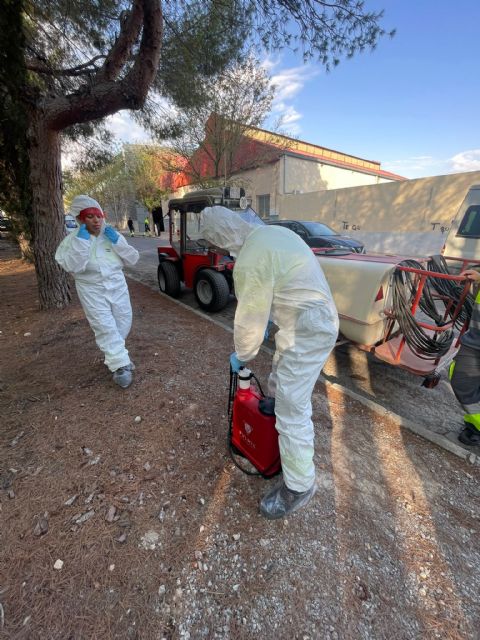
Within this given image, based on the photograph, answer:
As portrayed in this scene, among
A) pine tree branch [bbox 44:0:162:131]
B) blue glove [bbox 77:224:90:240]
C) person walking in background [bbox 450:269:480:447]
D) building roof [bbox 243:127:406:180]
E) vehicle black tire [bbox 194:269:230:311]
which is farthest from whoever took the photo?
building roof [bbox 243:127:406:180]

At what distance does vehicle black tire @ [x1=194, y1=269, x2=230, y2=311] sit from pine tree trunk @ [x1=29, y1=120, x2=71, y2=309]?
2.31 m

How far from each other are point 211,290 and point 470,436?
13.2 ft

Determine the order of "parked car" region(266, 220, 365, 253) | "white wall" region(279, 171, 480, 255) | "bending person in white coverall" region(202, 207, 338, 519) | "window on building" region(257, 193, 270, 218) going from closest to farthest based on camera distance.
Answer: "bending person in white coverall" region(202, 207, 338, 519)
"parked car" region(266, 220, 365, 253)
"white wall" region(279, 171, 480, 255)
"window on building" region(257, 193, 270, 218)

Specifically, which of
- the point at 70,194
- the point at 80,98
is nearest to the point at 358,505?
the point at 80,98

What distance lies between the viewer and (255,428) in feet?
6.23

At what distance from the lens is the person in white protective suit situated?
2709 millimetres

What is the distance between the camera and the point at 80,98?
376cm

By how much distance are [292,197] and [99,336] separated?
1661 centimetres

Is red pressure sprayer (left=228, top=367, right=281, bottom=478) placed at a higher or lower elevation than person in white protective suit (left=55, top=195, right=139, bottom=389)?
lower

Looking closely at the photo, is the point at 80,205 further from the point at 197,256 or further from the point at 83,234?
the point at 197,256

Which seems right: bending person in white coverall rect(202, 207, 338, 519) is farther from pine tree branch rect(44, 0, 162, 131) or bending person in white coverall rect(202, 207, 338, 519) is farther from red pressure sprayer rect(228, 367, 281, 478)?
pine tree branch rect(44, 0, 162, 131)

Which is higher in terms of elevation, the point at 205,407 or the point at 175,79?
the point at 175,79

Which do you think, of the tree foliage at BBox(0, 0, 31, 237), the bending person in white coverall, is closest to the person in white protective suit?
the bending person in white coverall

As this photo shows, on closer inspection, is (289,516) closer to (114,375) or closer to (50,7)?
(114,375)
